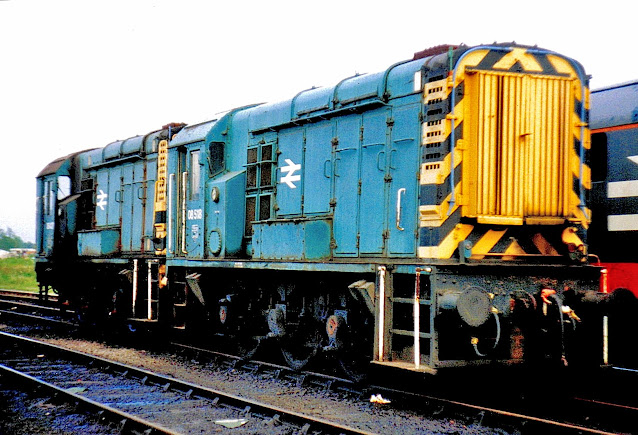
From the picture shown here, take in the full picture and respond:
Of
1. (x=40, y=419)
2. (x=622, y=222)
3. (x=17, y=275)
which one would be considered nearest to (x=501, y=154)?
(x=622, y=222)

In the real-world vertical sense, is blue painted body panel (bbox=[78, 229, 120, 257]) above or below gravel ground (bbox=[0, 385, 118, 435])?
above

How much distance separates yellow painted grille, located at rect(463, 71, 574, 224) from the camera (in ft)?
24.7

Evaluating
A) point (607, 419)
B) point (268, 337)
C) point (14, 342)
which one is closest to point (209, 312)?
point (268, 337)

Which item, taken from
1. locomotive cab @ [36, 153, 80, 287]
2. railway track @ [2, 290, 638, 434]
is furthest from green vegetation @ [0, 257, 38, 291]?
railway track @ [2, 290, 638, 434]

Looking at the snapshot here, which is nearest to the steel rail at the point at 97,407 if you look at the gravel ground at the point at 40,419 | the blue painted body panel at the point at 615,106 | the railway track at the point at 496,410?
the gravel ground at the point at 40,419

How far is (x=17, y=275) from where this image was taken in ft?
127

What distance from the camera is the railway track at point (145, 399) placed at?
6.92 meters

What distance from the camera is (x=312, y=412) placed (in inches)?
294

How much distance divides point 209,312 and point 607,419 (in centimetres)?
655

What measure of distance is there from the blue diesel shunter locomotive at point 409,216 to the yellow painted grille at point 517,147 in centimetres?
2

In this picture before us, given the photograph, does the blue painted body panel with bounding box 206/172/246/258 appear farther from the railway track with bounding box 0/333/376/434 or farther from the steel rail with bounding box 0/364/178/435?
the steel rail with bounding box 0/364/178/435

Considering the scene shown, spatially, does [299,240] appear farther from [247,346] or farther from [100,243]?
[100,243]

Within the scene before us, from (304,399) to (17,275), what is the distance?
34.4m

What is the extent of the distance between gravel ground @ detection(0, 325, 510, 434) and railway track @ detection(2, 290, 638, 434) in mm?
175
